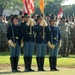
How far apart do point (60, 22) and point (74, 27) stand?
2.45m

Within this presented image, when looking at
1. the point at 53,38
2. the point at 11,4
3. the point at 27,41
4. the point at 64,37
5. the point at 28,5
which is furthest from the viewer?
the point at 11,4

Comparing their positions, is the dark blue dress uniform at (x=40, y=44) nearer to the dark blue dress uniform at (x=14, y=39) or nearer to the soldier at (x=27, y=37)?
the soldier at (x=27, y=37)

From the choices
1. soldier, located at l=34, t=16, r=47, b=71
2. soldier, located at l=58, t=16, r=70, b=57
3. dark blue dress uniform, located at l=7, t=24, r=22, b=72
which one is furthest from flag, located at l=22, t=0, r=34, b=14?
soldier, located at l=58, t=16, r=70, b=57

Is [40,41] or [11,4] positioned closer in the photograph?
[40,41]

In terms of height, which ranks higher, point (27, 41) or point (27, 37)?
point (27, 37)

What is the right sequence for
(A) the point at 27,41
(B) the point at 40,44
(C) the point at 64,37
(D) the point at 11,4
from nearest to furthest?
(A) the point at 27,41, (B) the point at 40,44, (C) the point at 64,37, (D) the point at 11,4

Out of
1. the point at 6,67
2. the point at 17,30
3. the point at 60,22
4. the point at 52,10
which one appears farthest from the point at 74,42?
the point at 52,10

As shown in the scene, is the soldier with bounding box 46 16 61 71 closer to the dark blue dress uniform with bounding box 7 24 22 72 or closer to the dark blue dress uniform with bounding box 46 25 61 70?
the dark blue dress uniform with bounding box 46 25 61 70

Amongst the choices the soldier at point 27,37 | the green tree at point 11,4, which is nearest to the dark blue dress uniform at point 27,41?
the soldier at point 27,37

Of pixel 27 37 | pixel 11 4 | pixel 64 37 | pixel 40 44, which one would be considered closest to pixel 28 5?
pixel 27 37

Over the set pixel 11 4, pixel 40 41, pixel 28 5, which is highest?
pixel 11 4

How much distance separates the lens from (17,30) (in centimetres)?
1322

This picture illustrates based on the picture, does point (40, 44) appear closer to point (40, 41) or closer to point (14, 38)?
point (40, 41)

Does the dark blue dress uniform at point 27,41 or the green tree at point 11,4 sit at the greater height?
the green tree at point 11,4
